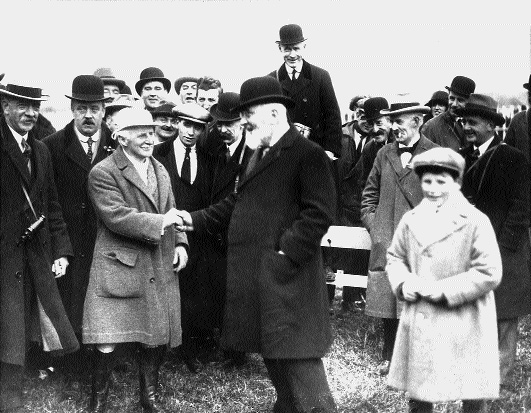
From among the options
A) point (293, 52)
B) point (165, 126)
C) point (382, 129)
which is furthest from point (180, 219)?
point (382, 129)

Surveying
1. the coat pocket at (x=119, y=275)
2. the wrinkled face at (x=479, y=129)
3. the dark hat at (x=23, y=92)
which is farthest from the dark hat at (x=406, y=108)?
the dark hat at (x=23, y=92)

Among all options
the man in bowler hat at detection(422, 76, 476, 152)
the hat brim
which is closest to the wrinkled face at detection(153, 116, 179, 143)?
the hat brim

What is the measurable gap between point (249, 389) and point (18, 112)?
2.94 m

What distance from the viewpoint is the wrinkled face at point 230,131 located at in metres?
7.04

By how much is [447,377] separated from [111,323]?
8.06ft

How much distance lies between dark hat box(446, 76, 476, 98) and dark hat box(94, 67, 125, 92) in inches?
151

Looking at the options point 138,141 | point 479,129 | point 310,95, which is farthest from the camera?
point 310,95

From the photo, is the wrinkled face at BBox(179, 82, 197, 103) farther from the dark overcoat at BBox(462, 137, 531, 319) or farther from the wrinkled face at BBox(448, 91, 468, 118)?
the dark overcoat at BBox(462, 137, 531, 319)

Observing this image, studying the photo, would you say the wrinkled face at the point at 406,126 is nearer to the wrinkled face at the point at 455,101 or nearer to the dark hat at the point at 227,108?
the dark hat at the point at 227,108

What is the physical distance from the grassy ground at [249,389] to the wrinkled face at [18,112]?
2.19 meters

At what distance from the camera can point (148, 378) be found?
5.82 meters

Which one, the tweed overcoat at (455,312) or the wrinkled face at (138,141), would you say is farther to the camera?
the wrinkled face at (138,141)

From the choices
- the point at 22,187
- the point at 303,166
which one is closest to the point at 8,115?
the point at 22,187

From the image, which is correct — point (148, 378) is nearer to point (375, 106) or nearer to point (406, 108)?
point (406, 108)
